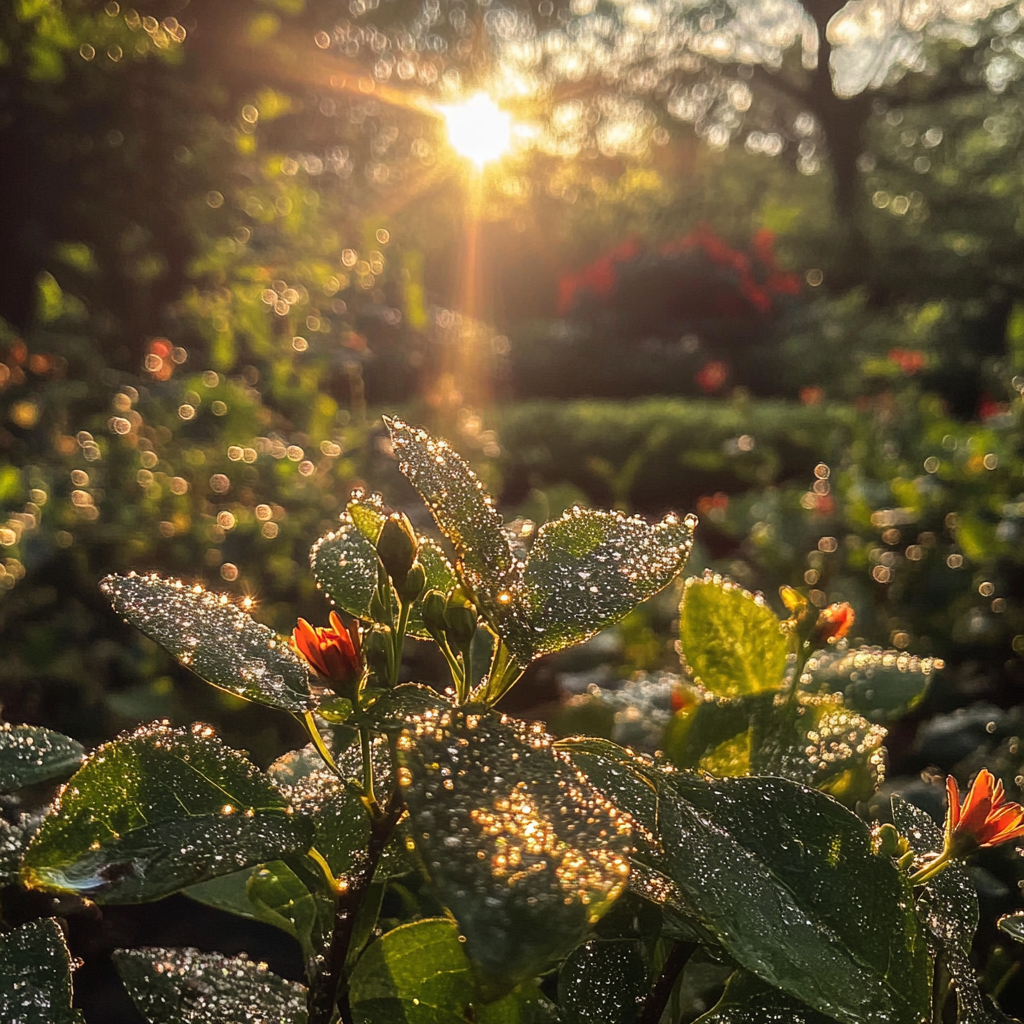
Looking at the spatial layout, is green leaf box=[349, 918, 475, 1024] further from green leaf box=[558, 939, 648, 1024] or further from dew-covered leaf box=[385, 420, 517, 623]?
→ dew-covered leaf box=[385, 420, 517, 623]

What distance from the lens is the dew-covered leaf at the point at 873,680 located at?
0.80 meters

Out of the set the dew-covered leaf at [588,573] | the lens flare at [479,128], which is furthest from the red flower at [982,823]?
the lens flare at [479,128]

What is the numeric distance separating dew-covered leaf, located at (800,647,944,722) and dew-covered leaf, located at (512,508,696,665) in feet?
1.01

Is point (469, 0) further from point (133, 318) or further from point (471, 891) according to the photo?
point (471, 891)

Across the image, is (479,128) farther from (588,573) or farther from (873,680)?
(588,573)

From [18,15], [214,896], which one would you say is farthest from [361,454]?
[214,896]

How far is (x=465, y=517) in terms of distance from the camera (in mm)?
470

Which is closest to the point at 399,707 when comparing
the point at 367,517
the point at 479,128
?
the point at 367,517

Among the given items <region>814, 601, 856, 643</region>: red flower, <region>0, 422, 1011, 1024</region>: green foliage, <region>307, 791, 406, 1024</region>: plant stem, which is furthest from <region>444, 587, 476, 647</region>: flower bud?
<region>814, 601, 856, 643</region>: red flower

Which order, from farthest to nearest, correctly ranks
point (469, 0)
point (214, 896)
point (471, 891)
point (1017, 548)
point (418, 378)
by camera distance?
point (469, 0) → point (418, 378) → point (1017, 548) → point (214, 896) → point (471, 891)

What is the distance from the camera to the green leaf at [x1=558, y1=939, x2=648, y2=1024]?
21.8 inches

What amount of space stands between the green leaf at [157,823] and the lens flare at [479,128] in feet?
48.1

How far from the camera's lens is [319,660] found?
0.49m

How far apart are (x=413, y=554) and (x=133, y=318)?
4145 mm
